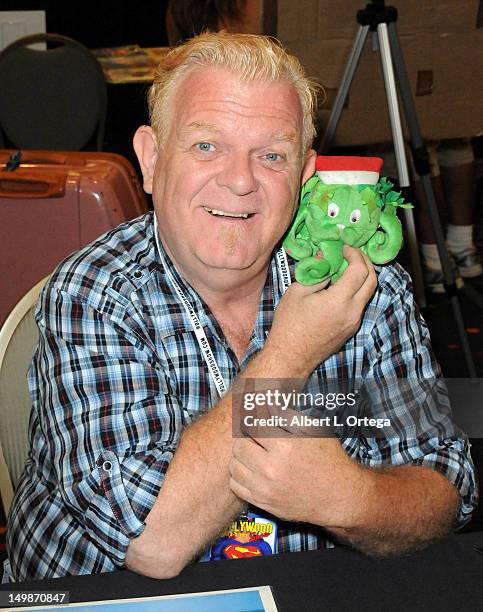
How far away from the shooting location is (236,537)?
1390 millimetres

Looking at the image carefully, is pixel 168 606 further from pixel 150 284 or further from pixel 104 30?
pixel 104 30

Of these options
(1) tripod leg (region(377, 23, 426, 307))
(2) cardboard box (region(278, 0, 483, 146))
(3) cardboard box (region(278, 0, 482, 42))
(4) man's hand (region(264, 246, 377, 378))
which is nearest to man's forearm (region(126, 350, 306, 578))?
(4) man's hand (region(264, 246, 377, 378))

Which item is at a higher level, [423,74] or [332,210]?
[332,210]

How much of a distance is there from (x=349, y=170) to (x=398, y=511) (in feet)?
1.71

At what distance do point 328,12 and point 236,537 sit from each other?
6.69ft

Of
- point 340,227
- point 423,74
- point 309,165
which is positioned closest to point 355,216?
point 340,227

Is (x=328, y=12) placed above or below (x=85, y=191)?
above

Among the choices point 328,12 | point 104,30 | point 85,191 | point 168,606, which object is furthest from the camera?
point 104,30

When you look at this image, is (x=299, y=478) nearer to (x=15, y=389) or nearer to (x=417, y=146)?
(x=15, y=389)

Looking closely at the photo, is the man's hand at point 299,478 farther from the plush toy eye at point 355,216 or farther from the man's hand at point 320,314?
the plush toy eye at point 355,216

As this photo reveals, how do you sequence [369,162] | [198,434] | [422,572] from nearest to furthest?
[422,572] → [198,434] → [369,162]

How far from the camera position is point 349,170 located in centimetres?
141

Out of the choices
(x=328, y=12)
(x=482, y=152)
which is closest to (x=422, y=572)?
(x=328, y=12)

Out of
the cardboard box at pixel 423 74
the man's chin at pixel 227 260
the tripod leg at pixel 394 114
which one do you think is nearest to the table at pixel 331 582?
the man's chin at pixel 227 260
